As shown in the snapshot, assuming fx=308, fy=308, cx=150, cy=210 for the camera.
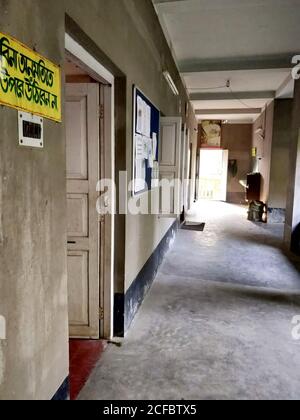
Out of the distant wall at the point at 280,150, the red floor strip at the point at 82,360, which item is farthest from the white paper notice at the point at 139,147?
the distant wall at the point at 280,150

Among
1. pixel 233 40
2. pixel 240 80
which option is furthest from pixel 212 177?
pixel 233 40

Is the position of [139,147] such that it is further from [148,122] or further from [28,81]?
[28,81]

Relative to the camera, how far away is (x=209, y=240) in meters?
5.96

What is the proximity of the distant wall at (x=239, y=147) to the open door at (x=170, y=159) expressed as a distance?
8751 mm

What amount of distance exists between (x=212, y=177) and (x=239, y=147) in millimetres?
1614

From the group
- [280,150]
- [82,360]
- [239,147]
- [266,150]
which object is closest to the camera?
[82,360]

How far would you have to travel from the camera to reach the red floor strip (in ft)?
6.68

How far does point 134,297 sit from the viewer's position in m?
2.92

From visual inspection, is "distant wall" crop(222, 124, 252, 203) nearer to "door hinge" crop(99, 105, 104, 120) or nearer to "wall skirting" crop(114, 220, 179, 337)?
"wall skirting" crop(114, 220, 179, 337)

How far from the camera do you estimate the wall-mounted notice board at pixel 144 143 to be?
268 centimetres

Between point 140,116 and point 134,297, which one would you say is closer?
point 140,116

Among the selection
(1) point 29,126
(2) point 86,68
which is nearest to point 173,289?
(2) point 86,68

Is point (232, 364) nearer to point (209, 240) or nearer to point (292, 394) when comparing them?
point (292, 394)

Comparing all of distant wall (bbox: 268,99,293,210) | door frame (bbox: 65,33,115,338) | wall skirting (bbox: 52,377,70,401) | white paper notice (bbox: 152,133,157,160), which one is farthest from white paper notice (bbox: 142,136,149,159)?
distant wall (bbox: 268,99,293,210)
